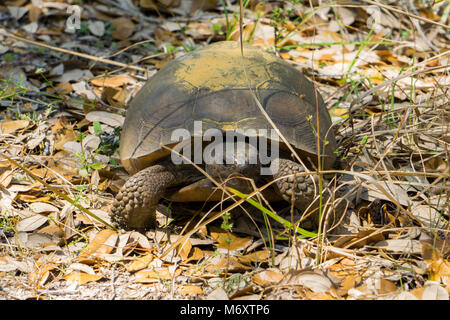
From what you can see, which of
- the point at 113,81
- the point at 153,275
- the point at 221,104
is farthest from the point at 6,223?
the point at 113,81

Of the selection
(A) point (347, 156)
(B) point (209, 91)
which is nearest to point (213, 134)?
(B) point (209, 91)

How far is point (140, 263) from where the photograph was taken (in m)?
2.58

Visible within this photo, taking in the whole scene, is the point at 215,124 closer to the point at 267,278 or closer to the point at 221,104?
→ the point at 221,104

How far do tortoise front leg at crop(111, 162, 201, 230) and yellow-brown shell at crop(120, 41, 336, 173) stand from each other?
0.40ft

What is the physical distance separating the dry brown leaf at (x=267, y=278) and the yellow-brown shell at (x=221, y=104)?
0.77 m

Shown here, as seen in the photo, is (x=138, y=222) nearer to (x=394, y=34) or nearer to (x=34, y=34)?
(x=34, y=34)

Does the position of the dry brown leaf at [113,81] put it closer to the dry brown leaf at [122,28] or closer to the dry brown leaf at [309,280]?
the dry brown leaf at [122,28]

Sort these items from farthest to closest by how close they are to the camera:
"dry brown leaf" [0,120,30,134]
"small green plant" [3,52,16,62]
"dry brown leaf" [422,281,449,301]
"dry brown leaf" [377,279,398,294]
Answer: "small green plant" [3,52,16,62], "dry brown leaf" [0,120,30,134], "dry brown leaf" [377,279,398,294], "dry brown leaf" [422,281,449,301]

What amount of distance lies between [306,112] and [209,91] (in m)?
0.62

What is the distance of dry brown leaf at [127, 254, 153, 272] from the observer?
2531mm

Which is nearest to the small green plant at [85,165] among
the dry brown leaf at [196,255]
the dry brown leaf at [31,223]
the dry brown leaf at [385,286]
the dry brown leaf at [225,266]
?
the dry brown leaf at [31,223]

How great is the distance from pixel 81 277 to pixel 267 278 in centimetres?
96

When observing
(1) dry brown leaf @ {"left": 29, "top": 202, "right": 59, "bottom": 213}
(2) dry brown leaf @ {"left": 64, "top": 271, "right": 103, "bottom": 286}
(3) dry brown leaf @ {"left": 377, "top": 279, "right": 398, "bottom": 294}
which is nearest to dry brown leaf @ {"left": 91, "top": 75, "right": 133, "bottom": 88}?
(1) dry brown leaf @ {"left": 29, "top": 202, "right": 59, "bottom": 213}

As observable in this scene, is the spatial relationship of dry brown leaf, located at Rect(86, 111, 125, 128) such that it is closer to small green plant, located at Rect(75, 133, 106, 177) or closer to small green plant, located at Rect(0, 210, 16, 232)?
small green plant, located at Rect(75, 133, 106, 177)
